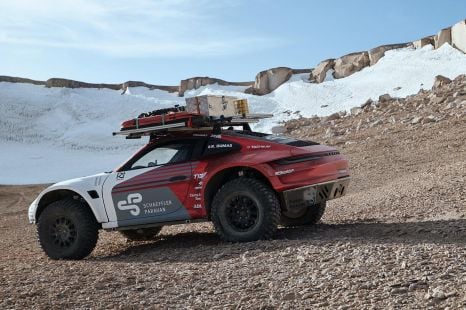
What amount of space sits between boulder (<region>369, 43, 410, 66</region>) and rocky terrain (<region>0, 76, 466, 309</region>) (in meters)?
43.0

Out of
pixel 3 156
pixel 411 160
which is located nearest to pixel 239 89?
pixel 3 156

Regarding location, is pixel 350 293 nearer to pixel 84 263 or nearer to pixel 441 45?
pixel 84 263

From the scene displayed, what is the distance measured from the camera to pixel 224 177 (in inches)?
270

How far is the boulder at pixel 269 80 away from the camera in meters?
55.4

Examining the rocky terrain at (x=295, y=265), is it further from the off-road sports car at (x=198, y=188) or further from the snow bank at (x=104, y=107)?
the snow bank at (x=104, y=107)

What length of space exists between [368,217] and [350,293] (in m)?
3.94

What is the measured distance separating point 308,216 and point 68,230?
314 centimetres

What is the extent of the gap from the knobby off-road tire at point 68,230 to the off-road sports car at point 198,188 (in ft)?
0.04

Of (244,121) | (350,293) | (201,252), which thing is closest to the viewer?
(350,293)

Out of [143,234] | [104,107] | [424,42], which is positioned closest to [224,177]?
[143,234]

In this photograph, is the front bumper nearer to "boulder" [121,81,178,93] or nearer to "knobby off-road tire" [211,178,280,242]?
"knobby off-road tire" [211,178,280,242]

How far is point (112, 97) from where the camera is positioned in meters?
54.7

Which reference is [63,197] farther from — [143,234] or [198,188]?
[198,188]

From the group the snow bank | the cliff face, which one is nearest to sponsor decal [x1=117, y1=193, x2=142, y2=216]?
the snow bank
